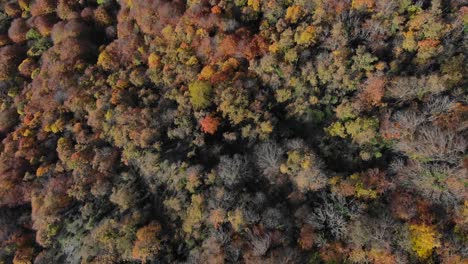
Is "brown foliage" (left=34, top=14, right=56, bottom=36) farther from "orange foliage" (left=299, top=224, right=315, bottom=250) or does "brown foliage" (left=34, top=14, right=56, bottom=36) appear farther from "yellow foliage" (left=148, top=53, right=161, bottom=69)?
"orange foliage" (left=299, top=224, right=315, bottom=250)

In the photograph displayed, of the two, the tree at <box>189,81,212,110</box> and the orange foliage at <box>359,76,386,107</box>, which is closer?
the orange foliage at <box>359,76,386,107</box>

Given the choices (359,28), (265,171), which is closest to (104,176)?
(265,171)

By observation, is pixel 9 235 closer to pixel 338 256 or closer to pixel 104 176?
pixel 104 176

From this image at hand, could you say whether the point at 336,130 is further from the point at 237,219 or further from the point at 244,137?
the point at 237,219

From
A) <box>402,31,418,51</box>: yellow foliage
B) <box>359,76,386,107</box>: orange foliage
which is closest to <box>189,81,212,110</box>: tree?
<box>359,76,386,107</box>: orange foliage

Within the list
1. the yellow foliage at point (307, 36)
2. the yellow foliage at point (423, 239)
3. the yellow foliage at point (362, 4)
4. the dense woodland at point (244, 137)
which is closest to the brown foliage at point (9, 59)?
the dense woodland at point (244, 137)

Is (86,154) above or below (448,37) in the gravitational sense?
below
